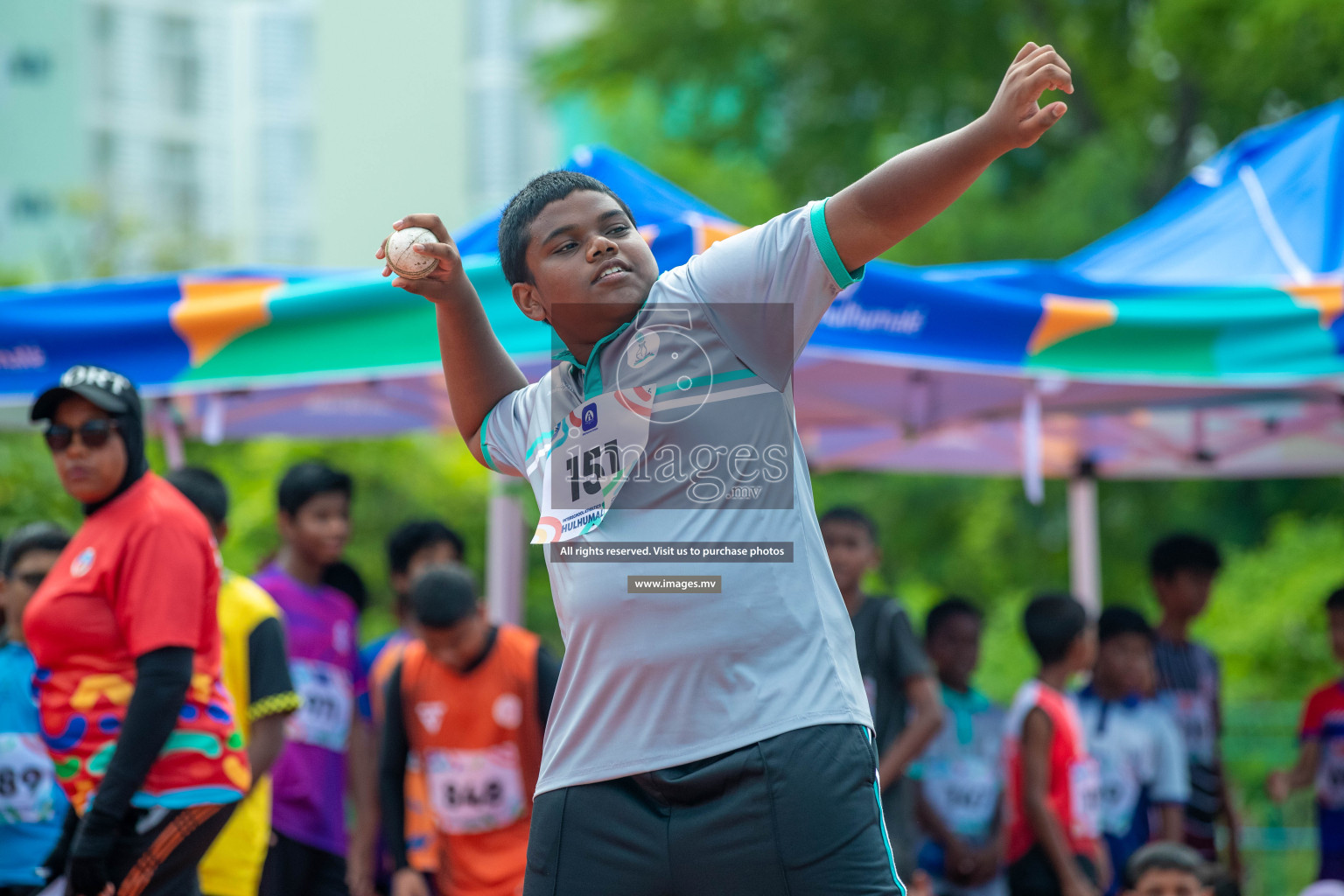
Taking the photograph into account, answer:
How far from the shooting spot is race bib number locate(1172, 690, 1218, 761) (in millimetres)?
5895

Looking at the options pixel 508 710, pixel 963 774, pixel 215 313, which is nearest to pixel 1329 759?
pixel 963 774

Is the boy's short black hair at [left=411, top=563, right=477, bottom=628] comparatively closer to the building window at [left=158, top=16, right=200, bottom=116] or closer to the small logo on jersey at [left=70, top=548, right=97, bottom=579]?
the small logo on jersey at [left=70, top=548, right=97, bottom=579]

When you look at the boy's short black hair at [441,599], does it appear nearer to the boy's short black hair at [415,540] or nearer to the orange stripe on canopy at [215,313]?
the orange stripe on canopy at [215,313]

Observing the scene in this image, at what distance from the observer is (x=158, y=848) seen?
3070mm

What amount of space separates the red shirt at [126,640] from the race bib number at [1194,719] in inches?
157

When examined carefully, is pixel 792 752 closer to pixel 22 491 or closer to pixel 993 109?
pixel 993 109

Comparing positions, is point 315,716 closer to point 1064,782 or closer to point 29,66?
point 1064,782

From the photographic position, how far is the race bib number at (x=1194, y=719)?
5895mm

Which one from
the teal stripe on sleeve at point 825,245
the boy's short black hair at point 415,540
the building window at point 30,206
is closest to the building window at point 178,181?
the building window at point 30,206

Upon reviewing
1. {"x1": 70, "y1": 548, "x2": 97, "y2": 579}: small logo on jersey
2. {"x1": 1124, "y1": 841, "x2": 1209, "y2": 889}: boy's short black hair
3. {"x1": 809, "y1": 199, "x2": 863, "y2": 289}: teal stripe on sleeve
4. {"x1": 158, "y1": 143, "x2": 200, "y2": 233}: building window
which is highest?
{"x1": 158, "y1": 143, "x2": 200, "y2": 233}: building window

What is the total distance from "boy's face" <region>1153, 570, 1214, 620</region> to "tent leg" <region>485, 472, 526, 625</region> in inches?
107

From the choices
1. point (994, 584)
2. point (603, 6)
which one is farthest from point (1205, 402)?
point (603, 6)

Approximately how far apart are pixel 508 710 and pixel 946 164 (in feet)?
9.13

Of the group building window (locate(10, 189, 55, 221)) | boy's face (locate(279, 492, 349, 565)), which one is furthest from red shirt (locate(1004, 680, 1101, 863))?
building window (locate(10, 189, 55, 221))
